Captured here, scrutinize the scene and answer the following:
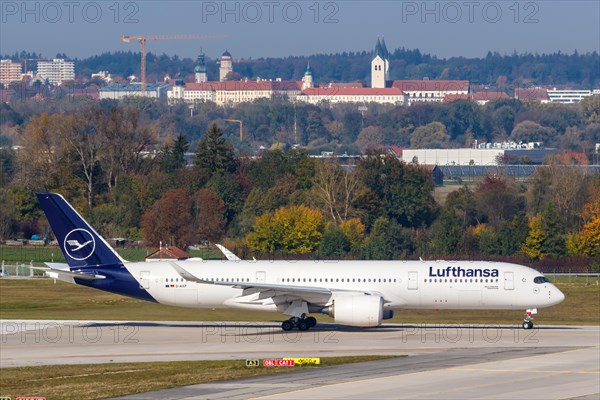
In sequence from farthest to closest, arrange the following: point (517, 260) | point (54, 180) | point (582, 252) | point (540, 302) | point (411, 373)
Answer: point (54, 180), point (582, 252), point (517, 260), point (540, 302), point (411, 373)

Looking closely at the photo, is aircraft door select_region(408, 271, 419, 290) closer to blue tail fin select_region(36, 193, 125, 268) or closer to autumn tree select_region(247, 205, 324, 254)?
blue tail fin select_region(36, 193, 125, 268)

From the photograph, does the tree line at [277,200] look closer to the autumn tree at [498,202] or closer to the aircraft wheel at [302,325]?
the autumn tree at [498,202]

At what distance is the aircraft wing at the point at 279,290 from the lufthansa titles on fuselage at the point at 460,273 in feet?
11.1

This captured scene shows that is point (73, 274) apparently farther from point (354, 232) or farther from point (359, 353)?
point (354, 232)

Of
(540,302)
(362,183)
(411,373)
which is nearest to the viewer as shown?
(411,373)

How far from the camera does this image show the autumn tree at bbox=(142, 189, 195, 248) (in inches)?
4400

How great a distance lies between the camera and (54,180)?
136 m

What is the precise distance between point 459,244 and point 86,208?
145ft

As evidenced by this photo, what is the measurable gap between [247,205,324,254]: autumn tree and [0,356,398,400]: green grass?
192ft

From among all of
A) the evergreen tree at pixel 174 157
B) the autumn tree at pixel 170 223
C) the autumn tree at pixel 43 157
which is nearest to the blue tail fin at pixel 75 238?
the autumn tree at pixel 170 223

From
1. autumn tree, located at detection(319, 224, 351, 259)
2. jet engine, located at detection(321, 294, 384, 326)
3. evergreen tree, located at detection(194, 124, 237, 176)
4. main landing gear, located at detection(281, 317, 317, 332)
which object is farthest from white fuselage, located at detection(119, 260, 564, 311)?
evergreen tree, located at detection(194, 124, 237, 176)

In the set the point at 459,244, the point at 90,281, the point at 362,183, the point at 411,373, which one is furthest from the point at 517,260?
the point at 411,373

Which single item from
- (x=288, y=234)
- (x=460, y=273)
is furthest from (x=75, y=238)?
(x=288, y=234)

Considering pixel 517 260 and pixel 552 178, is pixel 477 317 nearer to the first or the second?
A: pixel 517 260
